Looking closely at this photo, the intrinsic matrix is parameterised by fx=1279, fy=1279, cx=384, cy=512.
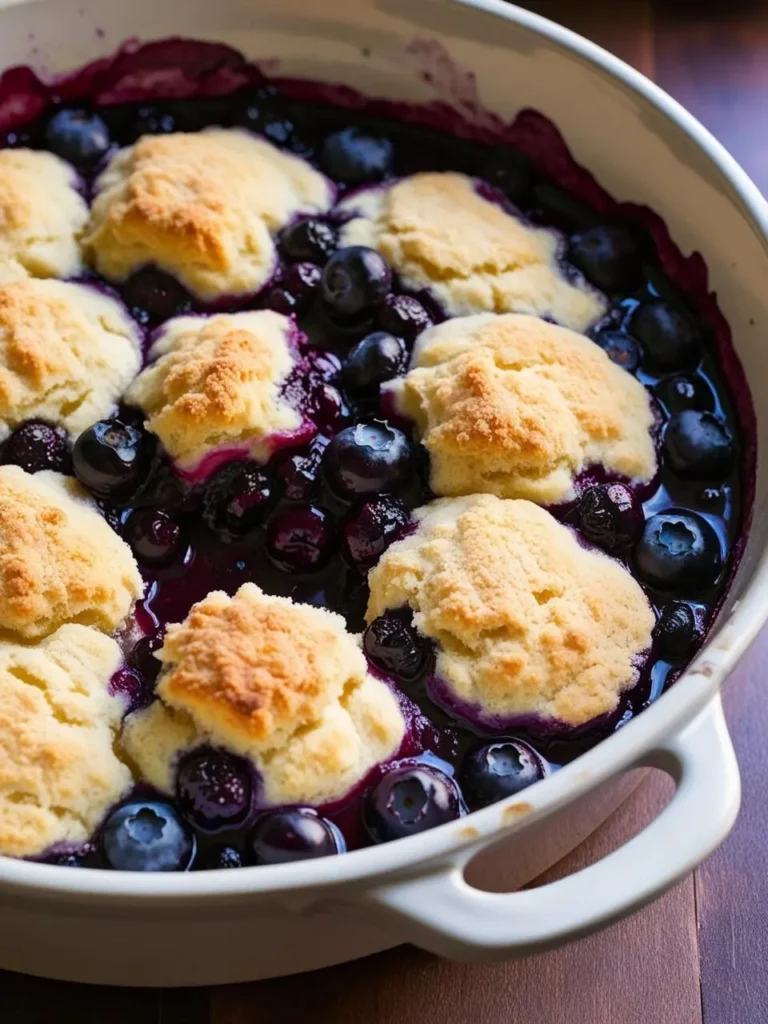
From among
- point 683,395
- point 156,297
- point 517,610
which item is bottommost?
point 156,297

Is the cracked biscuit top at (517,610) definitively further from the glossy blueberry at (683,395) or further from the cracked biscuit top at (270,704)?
the glossy blueberry at (683,395)

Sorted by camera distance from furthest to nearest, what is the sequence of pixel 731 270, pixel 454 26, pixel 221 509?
pixel 454 26 < pixel 731 270 < pixel 221 509

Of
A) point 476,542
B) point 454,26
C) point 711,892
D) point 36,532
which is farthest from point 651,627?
point 454,26

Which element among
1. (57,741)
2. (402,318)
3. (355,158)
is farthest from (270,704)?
(355,158)

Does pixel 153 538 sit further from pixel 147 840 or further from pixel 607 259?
pixel 607 259

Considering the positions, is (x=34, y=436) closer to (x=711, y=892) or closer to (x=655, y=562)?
(x=655, y=562)

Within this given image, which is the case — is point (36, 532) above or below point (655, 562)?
below
